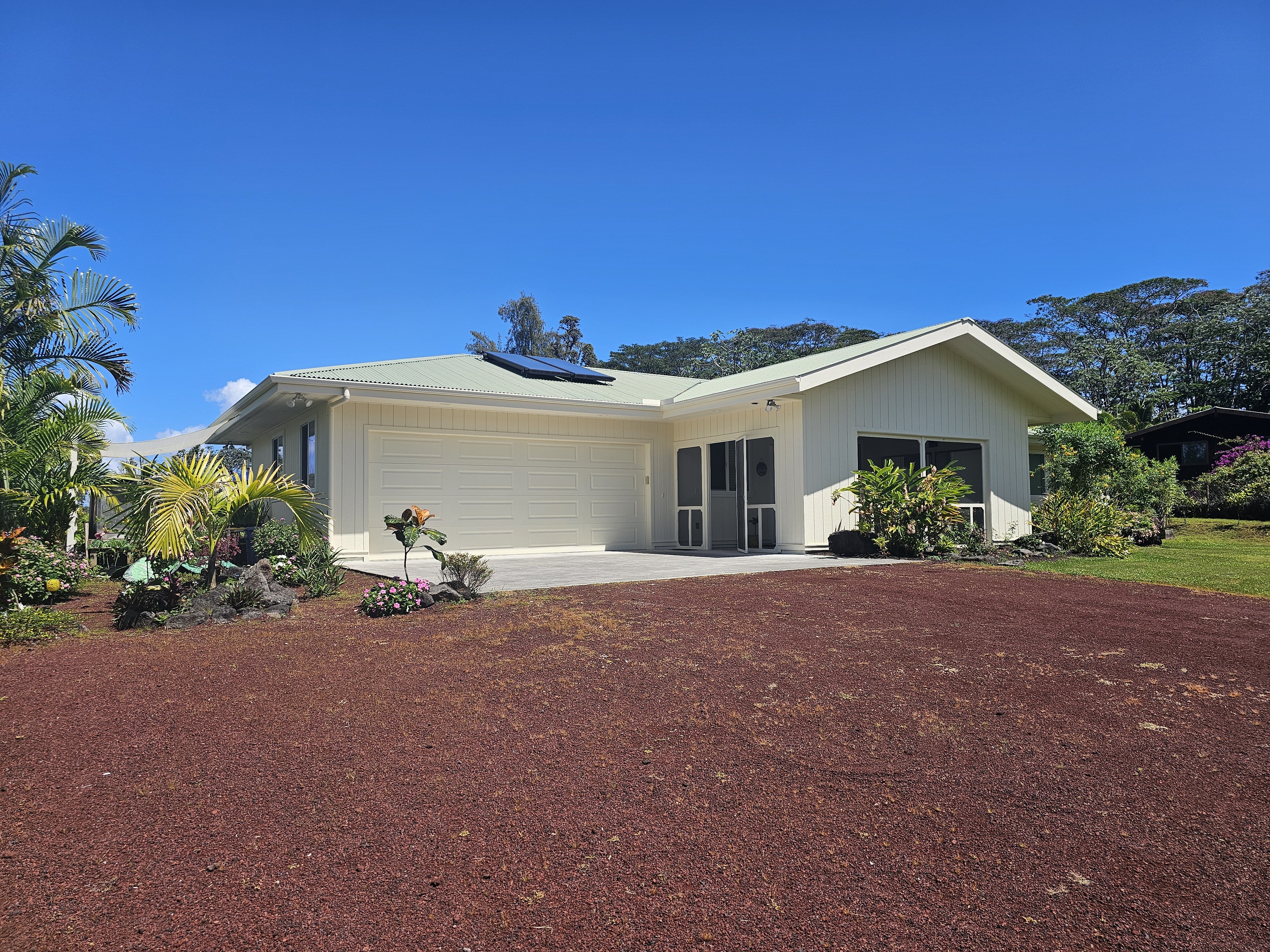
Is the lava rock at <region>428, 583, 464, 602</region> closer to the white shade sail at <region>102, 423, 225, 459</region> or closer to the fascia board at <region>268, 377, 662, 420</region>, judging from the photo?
the fascia board at <region>268, 377, 662, 420</region>

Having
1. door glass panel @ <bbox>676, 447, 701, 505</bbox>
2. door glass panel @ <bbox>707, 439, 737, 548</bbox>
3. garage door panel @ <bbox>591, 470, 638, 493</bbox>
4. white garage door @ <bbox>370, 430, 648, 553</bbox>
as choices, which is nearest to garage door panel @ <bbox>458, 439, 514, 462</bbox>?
white garage door @ <bbox>370, 430, 648, 553</bbox>

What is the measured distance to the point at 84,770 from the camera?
3.23 meters

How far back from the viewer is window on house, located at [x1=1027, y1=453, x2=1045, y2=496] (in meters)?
16.2

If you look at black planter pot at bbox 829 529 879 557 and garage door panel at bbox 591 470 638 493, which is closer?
black planter pot at bbox 829 529 879 557

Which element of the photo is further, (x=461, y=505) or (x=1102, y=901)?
(x=461, y=505)

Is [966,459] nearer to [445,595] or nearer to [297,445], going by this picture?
[445,595]

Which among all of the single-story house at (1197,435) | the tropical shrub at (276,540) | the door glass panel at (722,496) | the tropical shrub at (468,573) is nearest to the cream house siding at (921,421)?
the door glass panel at (722,496)

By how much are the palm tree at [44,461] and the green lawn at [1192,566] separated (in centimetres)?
1223

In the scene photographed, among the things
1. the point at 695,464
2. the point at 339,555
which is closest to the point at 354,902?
the point at 339,555

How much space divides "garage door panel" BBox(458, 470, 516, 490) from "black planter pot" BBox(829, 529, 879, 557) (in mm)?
5460

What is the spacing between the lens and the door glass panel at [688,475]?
14102mm

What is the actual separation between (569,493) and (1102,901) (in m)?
11.2

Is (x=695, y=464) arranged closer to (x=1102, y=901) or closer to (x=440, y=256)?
(x=440, y=256)

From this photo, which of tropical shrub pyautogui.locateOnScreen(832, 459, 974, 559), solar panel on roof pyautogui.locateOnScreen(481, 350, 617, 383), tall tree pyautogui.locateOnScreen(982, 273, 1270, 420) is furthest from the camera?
tall tree pyautogui.locateOnScreen(982, 273, 1270, 420)
